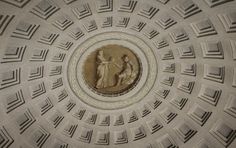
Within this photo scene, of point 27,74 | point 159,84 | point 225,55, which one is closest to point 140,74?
point 159,84

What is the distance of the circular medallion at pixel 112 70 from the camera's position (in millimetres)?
17547

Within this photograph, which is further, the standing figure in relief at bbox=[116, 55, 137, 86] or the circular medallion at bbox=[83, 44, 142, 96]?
the standing figure in relief at bbox=[116, 55, 137, 86]

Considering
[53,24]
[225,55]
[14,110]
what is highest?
[53,24]

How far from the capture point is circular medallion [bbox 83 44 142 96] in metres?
17.9

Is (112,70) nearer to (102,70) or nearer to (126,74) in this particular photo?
(102,70)

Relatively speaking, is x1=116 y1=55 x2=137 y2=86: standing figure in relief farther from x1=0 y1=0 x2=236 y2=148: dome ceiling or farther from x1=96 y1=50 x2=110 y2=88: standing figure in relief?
x1=96 y1=50 x2=110 y2=88: standing figure in relief

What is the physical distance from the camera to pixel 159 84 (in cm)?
1877

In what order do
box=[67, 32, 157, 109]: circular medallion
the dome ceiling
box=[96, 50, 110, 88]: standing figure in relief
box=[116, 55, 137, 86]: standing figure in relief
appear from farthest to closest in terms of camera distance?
box=[116, 55, 137, 86]: standing figure in relief → box=[96, 50, 110, 88]: standing figure in relief → box=[67, 32, 157, 109]: circular medallion → the dome ceiling

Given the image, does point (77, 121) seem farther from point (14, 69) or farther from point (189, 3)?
point (189, 3)

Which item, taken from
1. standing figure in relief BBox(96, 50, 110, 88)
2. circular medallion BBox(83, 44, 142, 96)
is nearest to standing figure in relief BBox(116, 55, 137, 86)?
circular medallion BBox(83, 44, 142, 96)

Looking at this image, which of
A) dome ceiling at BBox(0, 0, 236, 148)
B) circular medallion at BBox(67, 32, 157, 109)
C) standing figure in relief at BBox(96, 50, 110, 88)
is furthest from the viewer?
standing figure in relief at BBox(96, 50, 110, 88)

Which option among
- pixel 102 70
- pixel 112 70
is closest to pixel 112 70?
pixel 112 70

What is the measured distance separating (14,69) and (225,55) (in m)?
10.1

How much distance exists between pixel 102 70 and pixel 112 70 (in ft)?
1.91
